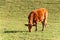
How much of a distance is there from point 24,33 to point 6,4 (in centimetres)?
1496

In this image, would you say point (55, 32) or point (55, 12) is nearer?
point (55, 32)

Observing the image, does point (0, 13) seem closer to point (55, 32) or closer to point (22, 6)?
point (22, 6)

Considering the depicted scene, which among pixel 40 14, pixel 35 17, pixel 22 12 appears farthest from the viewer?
pixel 22 12

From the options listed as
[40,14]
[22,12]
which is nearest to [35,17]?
[40,14]

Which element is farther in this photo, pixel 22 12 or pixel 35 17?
pixel 22 12

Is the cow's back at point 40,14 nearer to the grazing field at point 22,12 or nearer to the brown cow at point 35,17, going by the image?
the brown cow at point 35,17

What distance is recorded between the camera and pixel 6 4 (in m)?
29.0

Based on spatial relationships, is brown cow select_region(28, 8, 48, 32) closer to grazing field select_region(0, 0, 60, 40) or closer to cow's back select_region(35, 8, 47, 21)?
cow's back select_region(35, 8, 47, 21)

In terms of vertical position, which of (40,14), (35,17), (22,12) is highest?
(40,14)

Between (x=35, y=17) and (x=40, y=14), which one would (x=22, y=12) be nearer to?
(x=40, y=14)

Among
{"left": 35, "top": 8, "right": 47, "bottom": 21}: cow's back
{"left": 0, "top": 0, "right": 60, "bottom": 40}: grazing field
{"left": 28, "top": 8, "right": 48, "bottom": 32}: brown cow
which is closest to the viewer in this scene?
{"left": 28, "top": 8, "right": 48, "bottom": 32}: brown cow

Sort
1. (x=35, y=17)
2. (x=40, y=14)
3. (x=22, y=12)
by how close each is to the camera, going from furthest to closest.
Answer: (x=22, y=12)
(x=40, y=14)
(x=35, y=17)

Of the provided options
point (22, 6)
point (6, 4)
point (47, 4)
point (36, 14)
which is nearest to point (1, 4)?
point (6, 4)

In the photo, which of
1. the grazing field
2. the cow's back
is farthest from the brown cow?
the grazing field
